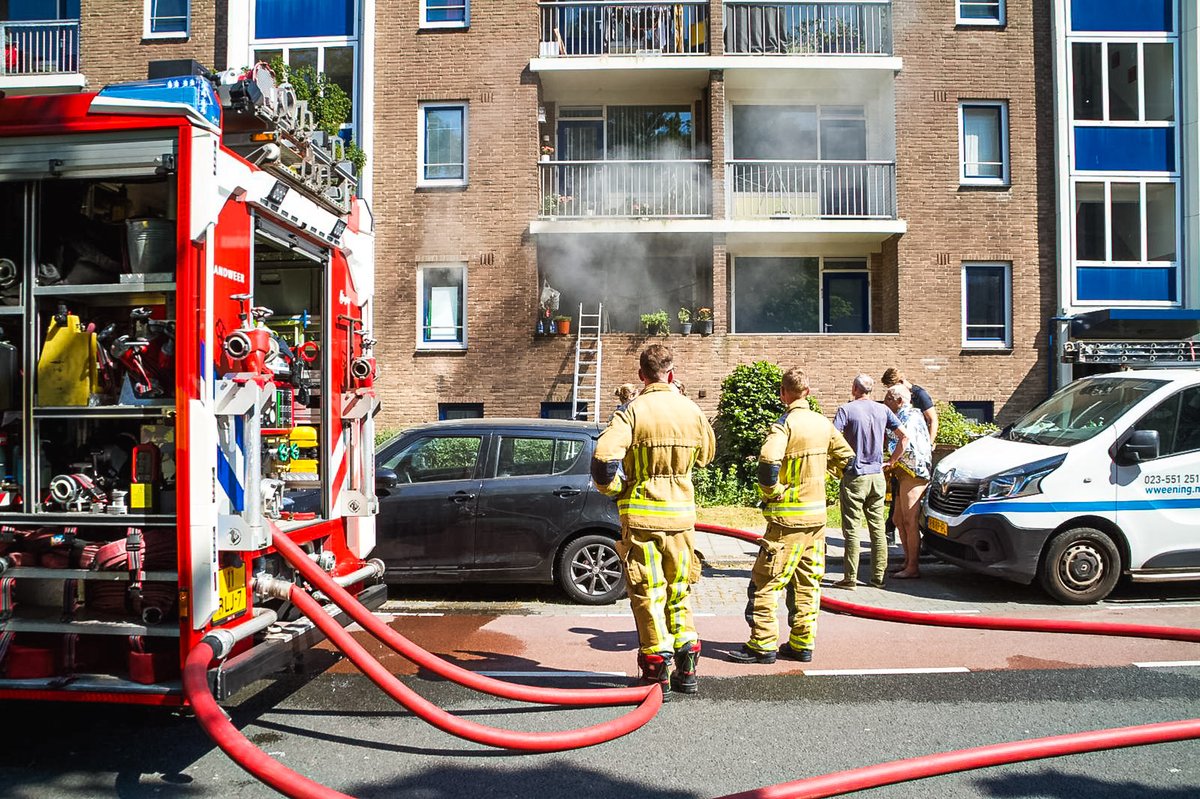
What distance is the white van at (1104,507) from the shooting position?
725cm

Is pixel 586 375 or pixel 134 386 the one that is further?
pixel 586 375

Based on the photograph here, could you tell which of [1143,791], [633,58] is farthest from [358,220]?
[633,58]

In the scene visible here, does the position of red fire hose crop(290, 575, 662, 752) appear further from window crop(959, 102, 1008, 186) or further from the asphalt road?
window crop(959, 102, 1008, 186)

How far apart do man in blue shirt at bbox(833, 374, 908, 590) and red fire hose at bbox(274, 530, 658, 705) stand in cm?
393

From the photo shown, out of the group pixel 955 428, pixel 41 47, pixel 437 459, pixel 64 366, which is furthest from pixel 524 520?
pixel 41 47

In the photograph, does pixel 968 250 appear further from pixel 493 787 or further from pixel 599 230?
pixel 493 787

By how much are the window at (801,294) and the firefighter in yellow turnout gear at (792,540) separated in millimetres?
11929

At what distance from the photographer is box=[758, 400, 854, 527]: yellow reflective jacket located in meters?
5.41

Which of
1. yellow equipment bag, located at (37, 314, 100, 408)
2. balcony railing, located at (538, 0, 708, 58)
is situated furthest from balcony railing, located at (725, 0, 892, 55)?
yellow equipment bag, located at (37, 314, 100, 408)

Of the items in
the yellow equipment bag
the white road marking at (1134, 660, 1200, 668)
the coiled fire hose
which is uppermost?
the yellow equipment bag

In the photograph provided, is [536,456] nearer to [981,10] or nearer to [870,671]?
[870,671]

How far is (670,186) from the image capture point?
16625 mm

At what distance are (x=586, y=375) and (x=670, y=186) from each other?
4.05 metres

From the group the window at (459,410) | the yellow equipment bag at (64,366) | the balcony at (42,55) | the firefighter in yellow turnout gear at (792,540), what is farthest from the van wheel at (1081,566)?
the balcony at (42,55)
